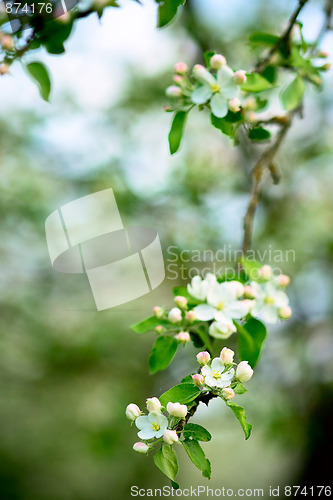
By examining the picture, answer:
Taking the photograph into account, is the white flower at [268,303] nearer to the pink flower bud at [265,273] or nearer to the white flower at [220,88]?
the pink flower bud at [265,273]

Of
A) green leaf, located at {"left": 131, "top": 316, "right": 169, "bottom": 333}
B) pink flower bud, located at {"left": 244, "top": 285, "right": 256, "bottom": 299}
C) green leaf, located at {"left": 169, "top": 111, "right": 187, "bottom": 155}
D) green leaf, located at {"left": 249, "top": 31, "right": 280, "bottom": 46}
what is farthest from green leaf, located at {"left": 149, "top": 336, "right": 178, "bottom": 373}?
green leaf, located at {"left": 249, "top": 31, "right": 280, "bottom": 46}

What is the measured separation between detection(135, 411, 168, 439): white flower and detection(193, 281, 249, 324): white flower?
0.69ft

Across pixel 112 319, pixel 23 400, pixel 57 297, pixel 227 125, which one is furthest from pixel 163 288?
pixel 227 125

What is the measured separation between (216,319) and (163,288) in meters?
2.29

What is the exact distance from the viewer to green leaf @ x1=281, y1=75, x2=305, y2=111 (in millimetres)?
1120

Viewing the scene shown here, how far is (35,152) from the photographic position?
3178 mm

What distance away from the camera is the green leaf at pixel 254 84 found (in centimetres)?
99

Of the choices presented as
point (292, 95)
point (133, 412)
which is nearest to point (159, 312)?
point (133, 412)

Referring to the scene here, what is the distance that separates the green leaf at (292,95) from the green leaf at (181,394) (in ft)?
2.41

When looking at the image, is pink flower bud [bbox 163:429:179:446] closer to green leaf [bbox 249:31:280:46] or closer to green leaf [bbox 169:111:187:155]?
green leaf [bbox 169:111:187:155]

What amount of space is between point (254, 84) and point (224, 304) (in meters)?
0.48

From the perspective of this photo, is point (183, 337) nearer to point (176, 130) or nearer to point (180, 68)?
point (176, 130)

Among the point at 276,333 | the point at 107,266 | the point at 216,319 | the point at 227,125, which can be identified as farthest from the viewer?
the point at 276,333

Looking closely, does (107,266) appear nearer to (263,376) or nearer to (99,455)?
(263,376)
